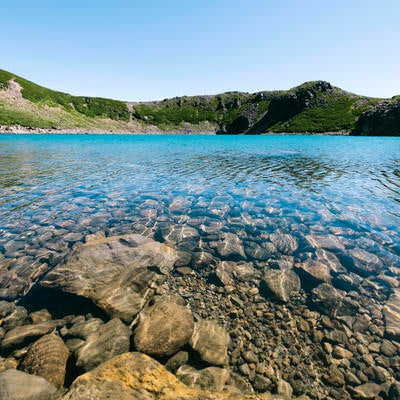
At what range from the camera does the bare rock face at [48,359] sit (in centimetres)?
443

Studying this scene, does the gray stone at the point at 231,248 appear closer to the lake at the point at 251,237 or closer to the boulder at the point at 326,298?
the lake at the point at 251,237

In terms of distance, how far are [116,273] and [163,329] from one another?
9.42 ft

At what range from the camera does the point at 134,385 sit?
4027 millimetres

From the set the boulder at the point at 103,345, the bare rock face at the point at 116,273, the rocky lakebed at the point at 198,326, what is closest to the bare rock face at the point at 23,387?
the rocky lakebed at the point at 198,326

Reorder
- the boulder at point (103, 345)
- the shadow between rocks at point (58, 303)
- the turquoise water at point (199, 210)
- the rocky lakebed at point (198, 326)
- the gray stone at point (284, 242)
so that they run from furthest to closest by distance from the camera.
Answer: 1. the turquoise water at point (199, 210)
2. the gray stone at point (284, 242)
3. the shadow between rocks at point (58, 303)
4. the boulder at point (103, 345)
5. the rocky lakebed at point (198, 326)

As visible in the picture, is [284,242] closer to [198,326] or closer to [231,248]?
[231,248]

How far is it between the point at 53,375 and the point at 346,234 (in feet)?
38.0

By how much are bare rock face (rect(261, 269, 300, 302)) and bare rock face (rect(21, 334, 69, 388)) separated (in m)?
5.50

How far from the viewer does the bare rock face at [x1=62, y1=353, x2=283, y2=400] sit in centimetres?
372

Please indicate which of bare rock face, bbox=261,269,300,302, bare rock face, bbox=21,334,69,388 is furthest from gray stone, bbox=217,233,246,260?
bare rock face, bbox=21,334,69,388

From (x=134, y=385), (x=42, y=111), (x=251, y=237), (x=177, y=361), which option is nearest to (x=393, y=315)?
(x=251, y=237)

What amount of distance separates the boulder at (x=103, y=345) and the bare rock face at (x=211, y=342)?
1.63m

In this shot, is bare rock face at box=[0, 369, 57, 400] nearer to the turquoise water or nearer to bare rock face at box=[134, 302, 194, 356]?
bare rock face at box=[134, 302, 194, 356]

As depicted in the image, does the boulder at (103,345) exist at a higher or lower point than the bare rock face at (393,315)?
lower
